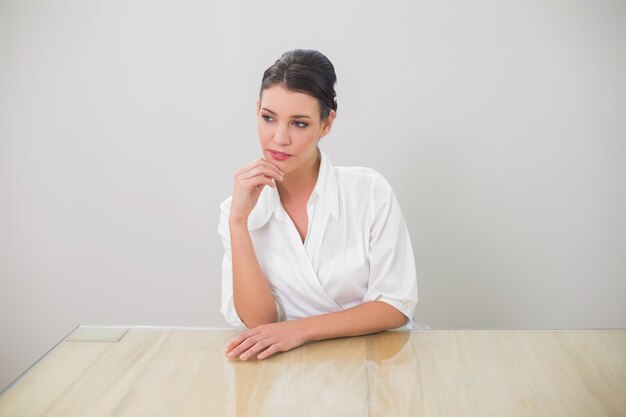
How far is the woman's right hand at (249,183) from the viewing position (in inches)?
74.5

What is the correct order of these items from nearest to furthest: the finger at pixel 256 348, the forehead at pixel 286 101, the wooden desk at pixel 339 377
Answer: the wooden desk at pixel 339 377 → the finger at pixel 256 348 → the forehead at pixel 286 101

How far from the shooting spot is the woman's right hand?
6.21 ft

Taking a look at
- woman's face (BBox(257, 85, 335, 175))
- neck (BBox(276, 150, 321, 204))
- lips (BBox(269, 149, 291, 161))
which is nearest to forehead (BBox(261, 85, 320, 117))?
woman's face (BBox(257, 85, 335, 175))

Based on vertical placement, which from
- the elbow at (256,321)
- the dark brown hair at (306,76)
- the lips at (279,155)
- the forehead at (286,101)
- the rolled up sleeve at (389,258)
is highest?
the dark brown hair at (306,76)

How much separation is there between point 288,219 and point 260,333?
0.43 m

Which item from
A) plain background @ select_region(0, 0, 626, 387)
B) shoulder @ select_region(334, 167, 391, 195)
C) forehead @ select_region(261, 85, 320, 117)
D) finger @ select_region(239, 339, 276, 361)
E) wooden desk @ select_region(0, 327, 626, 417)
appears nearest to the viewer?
wooden desk @ select_region(0, 327, 626, 417)

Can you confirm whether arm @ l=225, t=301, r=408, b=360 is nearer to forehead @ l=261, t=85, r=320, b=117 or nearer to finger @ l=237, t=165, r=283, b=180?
finger @ l=237, t=165, r=283, b=180

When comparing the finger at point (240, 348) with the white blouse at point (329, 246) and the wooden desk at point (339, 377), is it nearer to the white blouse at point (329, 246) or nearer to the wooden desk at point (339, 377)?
the wooden desk at point (339, 377)

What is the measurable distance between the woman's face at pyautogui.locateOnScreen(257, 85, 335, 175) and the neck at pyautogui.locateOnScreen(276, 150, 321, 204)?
105 mm

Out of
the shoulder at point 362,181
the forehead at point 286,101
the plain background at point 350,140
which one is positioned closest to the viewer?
the forehead at point 286,101

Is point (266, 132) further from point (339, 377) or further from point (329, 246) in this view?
point (339, 377)

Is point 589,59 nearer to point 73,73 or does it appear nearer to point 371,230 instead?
point 371,230

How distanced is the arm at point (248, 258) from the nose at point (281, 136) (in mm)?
76

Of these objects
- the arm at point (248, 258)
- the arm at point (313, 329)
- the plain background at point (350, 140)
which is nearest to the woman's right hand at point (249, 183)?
the arm at point (248, 258)
